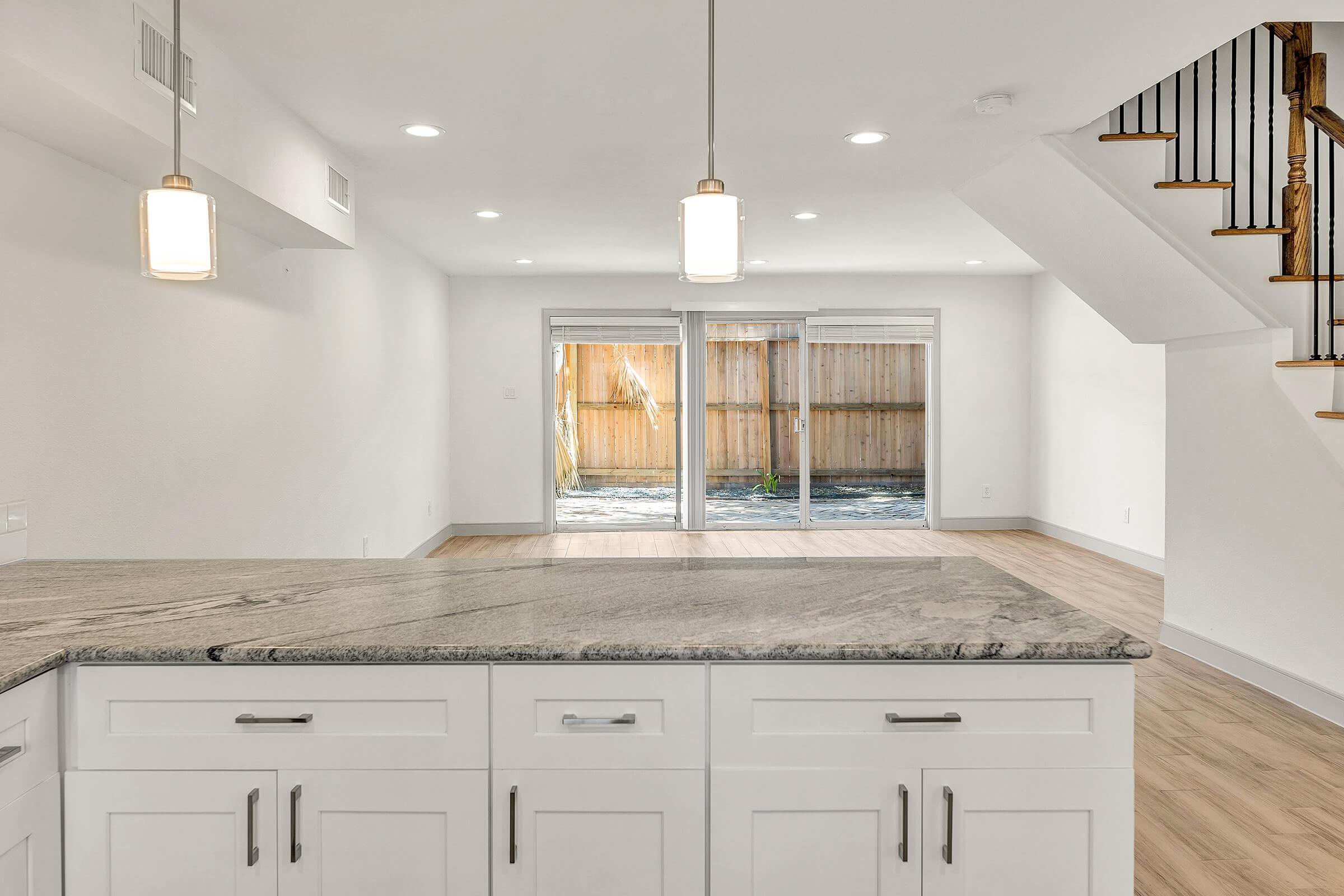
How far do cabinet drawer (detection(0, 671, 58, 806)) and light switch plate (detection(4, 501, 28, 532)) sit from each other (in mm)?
1109

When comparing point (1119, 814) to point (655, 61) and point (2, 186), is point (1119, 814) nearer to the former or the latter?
point (655, 61)

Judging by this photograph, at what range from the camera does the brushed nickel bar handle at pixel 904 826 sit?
1.51 meters

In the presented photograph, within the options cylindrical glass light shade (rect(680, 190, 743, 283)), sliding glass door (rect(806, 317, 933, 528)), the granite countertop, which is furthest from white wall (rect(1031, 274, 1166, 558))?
cylindrical glass light shade (rect(680, 190, 743, 283))

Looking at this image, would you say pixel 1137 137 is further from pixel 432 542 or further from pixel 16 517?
pixel 432 542

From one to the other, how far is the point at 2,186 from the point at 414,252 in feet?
14.2

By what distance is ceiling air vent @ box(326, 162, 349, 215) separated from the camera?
3750 mm

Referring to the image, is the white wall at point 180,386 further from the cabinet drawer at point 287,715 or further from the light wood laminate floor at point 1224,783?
the light wood laminate floor at point 1224,783

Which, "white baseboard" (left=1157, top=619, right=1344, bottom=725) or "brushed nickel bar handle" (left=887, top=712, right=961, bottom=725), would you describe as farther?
"white baseboard" (left=1157, top=619, right=1344, bottom=725)

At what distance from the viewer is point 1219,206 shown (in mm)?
3576

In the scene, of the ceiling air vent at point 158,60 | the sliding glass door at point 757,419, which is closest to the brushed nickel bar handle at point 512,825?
the ceiling air vent at point 158,60

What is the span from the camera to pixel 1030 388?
26.5ft

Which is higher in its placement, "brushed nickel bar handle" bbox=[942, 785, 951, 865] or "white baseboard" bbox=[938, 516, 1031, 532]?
"brushed nickel bar handle" bbox=[942, 785, 951, 865]

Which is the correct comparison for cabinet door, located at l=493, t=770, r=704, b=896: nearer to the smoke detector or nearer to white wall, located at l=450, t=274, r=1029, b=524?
the smoke detector

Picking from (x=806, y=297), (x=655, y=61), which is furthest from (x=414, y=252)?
(x=655, y=61)
